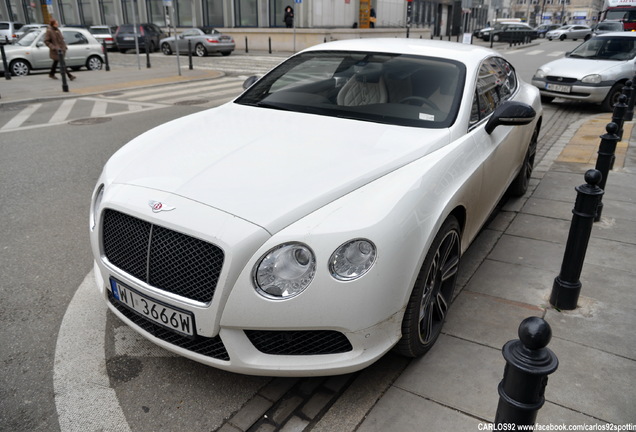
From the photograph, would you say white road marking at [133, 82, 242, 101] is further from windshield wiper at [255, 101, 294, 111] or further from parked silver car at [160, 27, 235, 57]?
parked silver car at [160, 27, 235, 57]

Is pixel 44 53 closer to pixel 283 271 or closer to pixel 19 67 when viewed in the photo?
pixel 19 67

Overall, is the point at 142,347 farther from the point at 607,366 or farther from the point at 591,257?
the point at 591,257

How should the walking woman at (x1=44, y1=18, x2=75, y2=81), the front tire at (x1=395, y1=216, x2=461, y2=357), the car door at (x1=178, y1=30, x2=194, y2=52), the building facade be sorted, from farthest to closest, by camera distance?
the building facade → the car door at (x1=178, y1=30, x2=194, y2=52) → the walking woman at (x1=44, y1=18, x2=75, y2=81) → the front tire at (x1=395, y1=216, x2=461, y2=357)

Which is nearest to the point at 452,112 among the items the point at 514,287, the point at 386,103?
the point at 386,103

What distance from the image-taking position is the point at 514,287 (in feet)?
12.6

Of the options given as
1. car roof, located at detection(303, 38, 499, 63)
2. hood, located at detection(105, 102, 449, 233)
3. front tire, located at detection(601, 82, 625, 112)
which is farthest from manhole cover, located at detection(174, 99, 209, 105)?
front tire, located at detection(601, 82, 625, 112)

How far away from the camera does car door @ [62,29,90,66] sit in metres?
18.5

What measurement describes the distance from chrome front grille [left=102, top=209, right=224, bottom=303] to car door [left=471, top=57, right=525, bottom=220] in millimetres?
2069

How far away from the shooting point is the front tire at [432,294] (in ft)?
8.69

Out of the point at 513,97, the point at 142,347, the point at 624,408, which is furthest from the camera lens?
the point at 513,97

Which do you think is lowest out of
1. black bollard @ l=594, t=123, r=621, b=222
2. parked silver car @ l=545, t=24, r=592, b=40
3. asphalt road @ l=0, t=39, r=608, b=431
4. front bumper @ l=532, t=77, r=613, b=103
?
parked silver car @ l=545, t=24, r=592, b=40

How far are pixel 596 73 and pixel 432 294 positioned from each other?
10549mm

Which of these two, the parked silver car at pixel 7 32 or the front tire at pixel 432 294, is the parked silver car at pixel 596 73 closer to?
the front tire at pixel 432 294

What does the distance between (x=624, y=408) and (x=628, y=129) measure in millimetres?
8569
